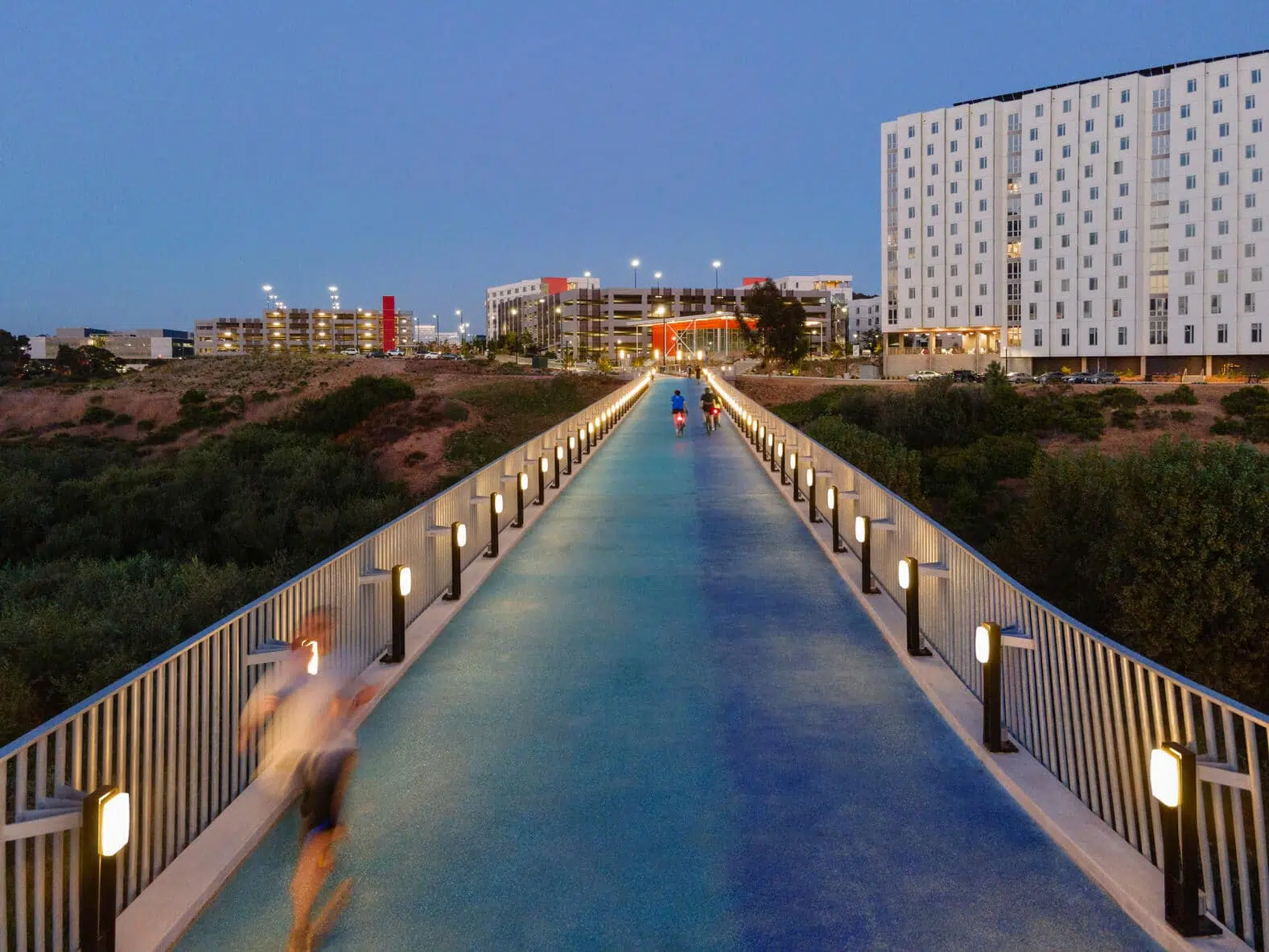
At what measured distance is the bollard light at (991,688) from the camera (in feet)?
19.3

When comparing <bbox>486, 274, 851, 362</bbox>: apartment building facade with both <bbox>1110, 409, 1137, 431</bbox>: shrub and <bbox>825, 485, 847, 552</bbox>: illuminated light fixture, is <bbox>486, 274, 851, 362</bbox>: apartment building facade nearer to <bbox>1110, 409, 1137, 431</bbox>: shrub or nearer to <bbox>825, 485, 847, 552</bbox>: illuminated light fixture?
<bbox>1110, 409, 1137, 431</bbox>: shrub

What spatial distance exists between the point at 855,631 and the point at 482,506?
18.8ft

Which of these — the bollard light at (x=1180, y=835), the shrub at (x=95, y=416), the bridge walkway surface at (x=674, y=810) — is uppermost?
the shrub at (x=95, y=416)

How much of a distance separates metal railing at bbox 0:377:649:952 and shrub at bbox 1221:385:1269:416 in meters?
56.0

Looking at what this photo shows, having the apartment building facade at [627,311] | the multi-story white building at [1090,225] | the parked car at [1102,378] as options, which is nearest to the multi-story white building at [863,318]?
the apartment building facade at [627,311]

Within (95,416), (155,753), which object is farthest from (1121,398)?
(95,416)

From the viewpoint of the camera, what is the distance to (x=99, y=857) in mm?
3748

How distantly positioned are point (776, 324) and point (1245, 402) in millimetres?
29081

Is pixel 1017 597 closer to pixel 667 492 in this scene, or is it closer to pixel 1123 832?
pixel 1123 832

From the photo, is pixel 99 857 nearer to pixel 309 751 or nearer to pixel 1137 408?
pixel 309 751

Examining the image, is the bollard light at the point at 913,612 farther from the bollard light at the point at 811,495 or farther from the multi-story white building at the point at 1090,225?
the multi-story white building at the point at 1090,225

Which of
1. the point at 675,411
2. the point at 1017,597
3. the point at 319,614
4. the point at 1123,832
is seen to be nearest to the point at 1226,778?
the point at 1123,832

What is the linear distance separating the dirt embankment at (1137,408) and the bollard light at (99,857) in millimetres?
44503

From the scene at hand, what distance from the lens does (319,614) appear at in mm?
5664
